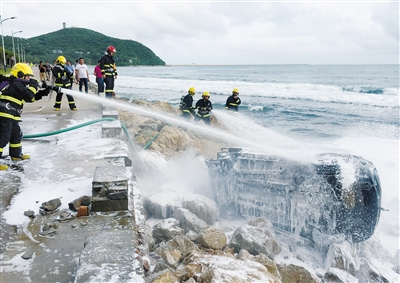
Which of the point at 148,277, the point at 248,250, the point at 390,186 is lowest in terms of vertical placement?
the point at 390,186

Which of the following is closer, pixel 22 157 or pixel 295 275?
pixel 295 275

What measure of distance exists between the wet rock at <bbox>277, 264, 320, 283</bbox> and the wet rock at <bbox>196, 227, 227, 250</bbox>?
2.82 ft

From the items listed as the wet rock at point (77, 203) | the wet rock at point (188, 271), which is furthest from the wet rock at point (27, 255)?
the wet rock at point (188, 271)

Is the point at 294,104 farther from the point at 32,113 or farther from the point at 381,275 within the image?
the point at 381,275

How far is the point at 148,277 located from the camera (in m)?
2.99

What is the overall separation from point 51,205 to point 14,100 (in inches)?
89.3

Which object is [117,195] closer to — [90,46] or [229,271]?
[229,271]

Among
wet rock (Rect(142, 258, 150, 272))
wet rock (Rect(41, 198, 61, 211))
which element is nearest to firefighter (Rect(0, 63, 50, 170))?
A: wet rock (Rect(41, 198, 61, 211))

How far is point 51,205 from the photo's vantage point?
3846 mm

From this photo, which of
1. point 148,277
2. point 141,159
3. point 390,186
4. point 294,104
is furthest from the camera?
point 294,104

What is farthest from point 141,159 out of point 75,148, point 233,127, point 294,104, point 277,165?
point 294,104

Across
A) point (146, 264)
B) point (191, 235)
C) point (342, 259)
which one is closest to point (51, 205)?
point (146, 264)

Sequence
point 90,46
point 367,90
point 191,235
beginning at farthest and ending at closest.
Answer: point 90,46 < point 367,90 < point 191,235

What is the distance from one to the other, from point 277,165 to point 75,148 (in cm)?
372
